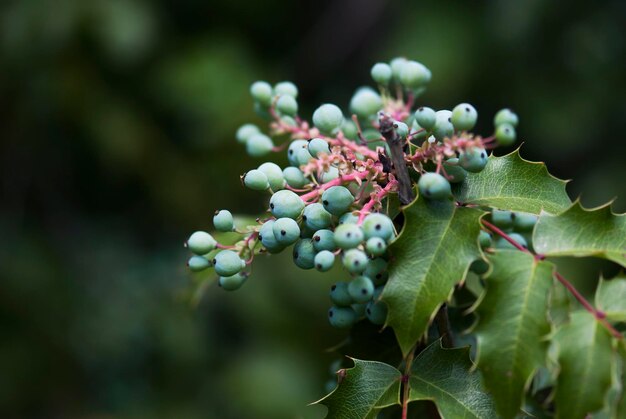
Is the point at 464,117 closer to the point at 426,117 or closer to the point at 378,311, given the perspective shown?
the point at 426,117

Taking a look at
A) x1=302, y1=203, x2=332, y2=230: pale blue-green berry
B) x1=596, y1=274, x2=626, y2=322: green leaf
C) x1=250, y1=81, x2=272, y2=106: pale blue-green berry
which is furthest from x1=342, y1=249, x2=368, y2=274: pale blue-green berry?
x1=250, y1=81, x2=272, y2=106: pale blue-green berry

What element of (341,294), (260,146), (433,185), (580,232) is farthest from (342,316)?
(260,146)

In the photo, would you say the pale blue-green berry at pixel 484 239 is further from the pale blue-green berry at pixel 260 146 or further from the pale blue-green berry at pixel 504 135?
the pale blue-green berry at pixel 260 146

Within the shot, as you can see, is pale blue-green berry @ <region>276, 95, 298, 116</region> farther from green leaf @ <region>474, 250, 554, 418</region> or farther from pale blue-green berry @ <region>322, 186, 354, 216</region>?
green leaf @ <region>474, 250, 554, 418</region>

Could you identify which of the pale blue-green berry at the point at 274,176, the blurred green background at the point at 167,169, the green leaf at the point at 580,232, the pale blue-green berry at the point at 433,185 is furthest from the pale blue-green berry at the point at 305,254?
the blurred green background at the point at 167,169

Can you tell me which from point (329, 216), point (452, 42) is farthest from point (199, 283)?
point (452, 42)
